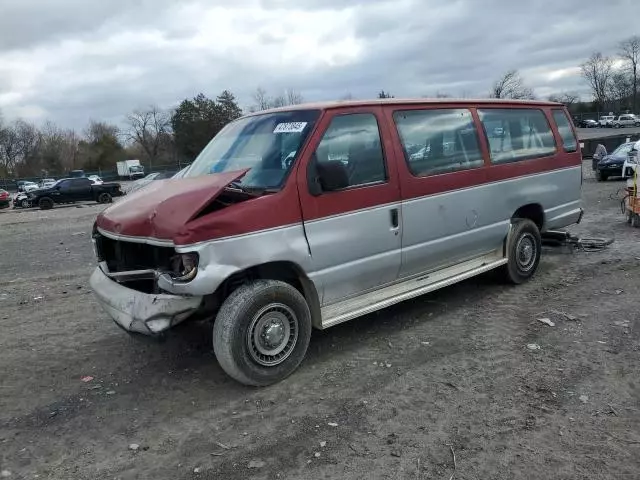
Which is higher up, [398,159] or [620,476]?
[398,159]

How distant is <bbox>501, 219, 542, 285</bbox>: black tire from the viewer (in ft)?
20.5

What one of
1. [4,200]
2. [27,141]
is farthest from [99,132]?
[4,200]

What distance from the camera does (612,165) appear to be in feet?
62.5

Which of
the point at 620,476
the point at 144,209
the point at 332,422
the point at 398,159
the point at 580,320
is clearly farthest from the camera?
the point at 580,320

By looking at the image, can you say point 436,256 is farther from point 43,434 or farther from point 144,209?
point 43,434

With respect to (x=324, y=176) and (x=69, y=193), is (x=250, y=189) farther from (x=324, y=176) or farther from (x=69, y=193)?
(x=69, y=193)

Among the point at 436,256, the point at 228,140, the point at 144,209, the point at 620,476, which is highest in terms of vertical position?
the point at 228,140

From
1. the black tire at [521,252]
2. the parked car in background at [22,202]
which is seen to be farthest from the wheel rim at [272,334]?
the parked car in background at [22,202]

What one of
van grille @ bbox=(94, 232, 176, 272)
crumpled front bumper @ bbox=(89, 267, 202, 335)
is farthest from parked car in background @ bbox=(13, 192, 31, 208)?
crumpled front bumper @ bbox=(89, 267, 202, 335)

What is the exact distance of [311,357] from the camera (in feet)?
15.6

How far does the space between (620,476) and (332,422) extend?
169 cm

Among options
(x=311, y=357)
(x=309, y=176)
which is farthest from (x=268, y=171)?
(x=311, y=357)

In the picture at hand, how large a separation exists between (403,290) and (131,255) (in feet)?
7.95

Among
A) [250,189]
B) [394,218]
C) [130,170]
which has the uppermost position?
[130,170]
